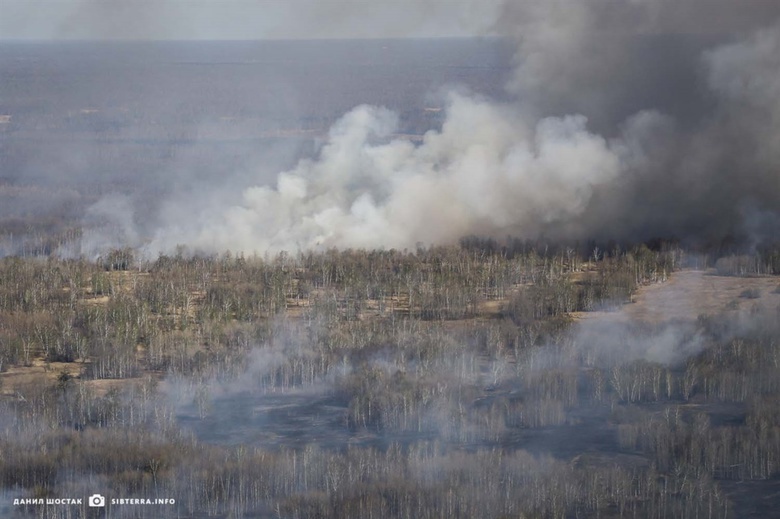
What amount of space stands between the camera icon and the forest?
203mm

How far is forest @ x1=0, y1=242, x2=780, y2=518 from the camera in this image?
2755 cm

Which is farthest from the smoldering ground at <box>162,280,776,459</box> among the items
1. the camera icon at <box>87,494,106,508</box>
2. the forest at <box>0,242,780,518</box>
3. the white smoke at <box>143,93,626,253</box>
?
the white smoke at <box>143,93,626,253</box>

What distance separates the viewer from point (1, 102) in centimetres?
14025

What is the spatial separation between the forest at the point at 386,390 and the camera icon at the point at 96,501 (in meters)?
0.20

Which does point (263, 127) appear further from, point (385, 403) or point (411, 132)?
point (385, 403)

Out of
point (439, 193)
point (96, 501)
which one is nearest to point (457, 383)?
point (96, 501)

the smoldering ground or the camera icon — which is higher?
the smoldering ground

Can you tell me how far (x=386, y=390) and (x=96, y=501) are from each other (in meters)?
9.11

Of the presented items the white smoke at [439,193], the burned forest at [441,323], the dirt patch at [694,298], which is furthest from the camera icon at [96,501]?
the white smoke at [439,193]

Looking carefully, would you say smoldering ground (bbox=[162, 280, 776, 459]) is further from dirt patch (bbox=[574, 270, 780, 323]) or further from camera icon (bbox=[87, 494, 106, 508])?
camera icon (bbox=[87, 494, 106, 508])

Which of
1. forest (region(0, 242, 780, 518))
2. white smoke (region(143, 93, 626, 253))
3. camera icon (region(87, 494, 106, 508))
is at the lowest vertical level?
camera icon (region(87, 494, 106, 508))

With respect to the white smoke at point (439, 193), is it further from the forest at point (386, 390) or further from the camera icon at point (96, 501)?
the camera icon at point (96, 501)

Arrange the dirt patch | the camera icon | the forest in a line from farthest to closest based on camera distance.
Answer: the dirt patch → the forest → the camera icon

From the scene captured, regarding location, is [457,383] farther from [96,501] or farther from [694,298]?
[694,298]
